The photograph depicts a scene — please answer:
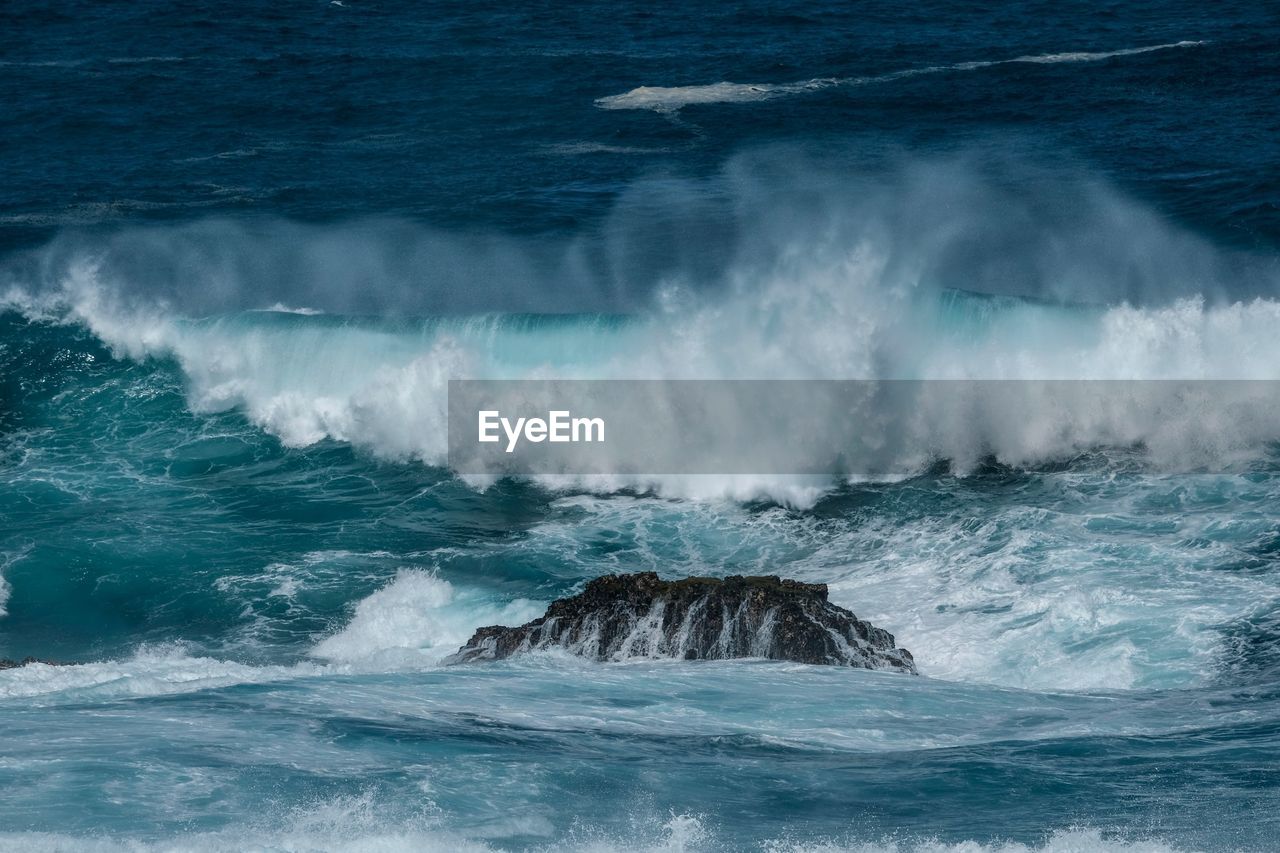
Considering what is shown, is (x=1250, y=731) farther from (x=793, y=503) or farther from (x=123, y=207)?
(x=123, y=207)

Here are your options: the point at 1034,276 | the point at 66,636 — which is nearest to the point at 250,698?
the point at 66,636

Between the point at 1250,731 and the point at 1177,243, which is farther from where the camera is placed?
the point at 1177,243

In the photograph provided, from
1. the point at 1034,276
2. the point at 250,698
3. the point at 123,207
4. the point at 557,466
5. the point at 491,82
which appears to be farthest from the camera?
the point at 491,82

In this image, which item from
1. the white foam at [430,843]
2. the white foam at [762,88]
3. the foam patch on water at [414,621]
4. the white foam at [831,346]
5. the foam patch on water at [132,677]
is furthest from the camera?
the white foam at [762,88]

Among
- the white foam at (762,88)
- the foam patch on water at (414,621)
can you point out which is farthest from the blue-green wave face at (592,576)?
the white foam at (762,88)

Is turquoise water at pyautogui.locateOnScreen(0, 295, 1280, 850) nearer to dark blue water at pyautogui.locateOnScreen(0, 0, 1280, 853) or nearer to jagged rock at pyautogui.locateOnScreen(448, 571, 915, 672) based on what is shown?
dark blue water at pyautogui.locateOnScreen(0, 0, 1280, 853)

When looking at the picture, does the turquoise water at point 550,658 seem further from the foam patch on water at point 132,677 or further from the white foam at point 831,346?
the white foam at point 831,346

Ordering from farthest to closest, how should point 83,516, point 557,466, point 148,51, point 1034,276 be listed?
point 148,51
point 1034,276
point 557,466
point 83,516
